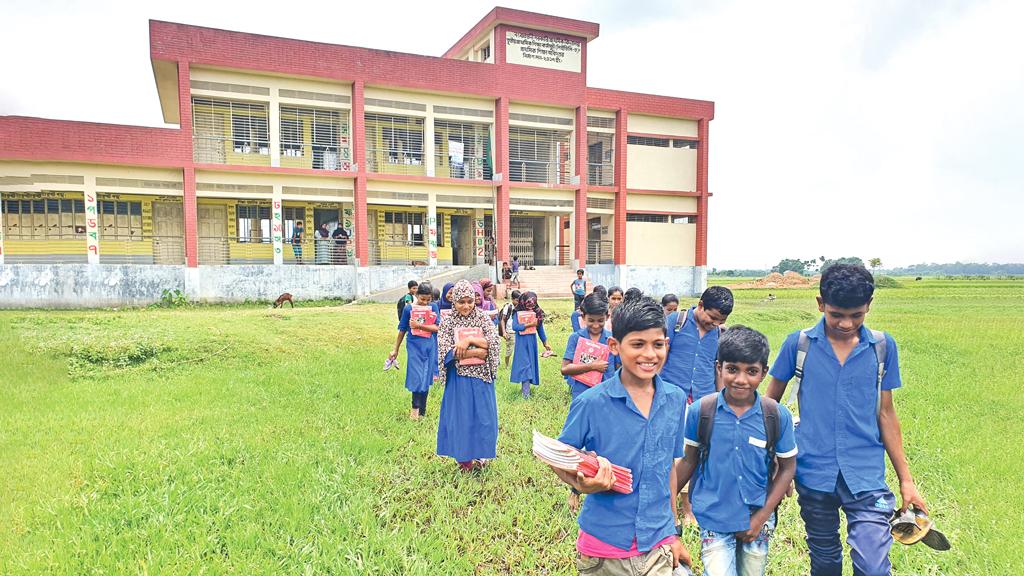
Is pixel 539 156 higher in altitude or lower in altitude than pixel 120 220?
higher

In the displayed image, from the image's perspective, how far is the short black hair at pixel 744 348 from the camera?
8.77ft

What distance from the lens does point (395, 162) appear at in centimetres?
2459

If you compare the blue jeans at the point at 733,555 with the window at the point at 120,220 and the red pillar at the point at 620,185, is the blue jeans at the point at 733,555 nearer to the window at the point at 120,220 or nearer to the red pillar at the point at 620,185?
the window at the point at 120,220

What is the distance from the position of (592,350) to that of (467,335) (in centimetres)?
106

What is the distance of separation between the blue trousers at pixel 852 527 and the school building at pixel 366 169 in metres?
20.9

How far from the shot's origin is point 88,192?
1938 centimetres

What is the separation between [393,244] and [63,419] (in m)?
19.0

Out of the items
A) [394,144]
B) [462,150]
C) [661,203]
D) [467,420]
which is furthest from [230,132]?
[467,420]

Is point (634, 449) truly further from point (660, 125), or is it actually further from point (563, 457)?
point (660, 125)

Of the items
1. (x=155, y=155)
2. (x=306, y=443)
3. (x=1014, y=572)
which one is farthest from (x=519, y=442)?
(x=155, y=155)

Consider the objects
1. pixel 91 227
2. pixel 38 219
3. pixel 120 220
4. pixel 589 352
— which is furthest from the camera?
pixel 120 220

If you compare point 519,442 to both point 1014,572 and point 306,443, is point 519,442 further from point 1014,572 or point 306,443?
point 1014,572

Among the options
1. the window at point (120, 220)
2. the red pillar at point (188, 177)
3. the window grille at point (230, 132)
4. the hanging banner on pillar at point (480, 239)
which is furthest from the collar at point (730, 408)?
the window at point (120, 220)

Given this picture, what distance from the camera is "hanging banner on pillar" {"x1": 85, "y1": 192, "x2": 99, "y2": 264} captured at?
19.4 meters
